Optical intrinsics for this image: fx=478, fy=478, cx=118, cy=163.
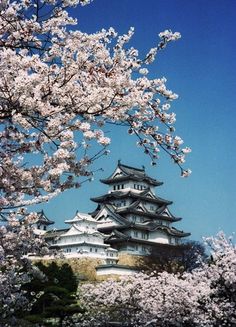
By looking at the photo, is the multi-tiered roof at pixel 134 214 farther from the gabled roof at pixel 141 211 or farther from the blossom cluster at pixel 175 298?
the blossom cluster at pixel 175 298

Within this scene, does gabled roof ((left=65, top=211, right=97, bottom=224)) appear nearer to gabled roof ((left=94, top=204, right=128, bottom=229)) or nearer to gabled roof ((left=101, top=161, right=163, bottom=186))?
gabled roof ((left=94, top=204, right=128, bottom=229))

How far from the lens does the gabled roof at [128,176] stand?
66750 millimetres

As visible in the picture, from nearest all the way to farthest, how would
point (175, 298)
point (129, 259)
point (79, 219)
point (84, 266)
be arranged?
point (175, 298) → point (84, 266) → point (129, 259) → point (79, 219)

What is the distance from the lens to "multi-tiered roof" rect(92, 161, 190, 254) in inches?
2255

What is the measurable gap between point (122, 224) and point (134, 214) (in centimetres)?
478

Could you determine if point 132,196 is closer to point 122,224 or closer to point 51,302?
point 122,224

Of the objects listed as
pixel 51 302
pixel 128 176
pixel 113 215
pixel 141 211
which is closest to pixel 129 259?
pixel 113 215

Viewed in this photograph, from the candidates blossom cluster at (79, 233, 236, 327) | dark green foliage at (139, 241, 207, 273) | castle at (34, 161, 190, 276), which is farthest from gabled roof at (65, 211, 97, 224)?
blossom cluster at (79, 233, 236, 327)

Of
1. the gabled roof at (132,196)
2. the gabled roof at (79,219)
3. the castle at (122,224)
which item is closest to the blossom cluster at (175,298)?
the castle at (122,224)

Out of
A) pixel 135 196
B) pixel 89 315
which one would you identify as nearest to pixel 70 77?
pixel 89 315

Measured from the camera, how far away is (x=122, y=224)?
57906 millimetres

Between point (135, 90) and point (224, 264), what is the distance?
10.4 meters

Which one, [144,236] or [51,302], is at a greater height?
[144,236]

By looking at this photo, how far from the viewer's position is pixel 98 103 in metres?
5.61
